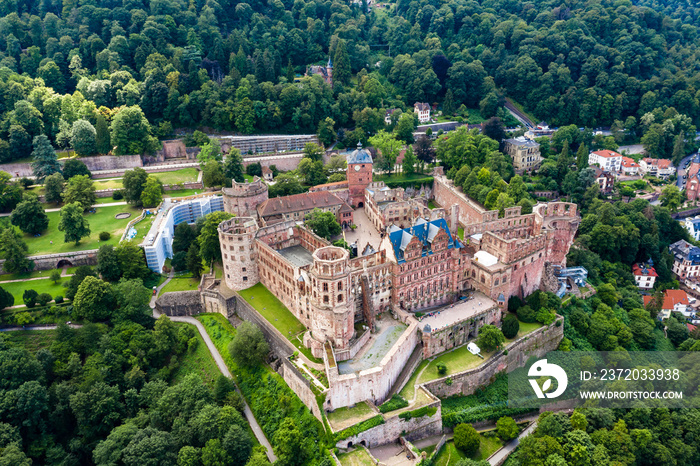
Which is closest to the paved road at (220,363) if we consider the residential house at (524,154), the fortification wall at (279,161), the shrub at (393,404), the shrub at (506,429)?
the shrub at (393,404)

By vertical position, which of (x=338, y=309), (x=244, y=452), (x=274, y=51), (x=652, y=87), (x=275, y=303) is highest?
(x=274, y=51)

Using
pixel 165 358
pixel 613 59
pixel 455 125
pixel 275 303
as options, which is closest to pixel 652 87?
pixel 613 59

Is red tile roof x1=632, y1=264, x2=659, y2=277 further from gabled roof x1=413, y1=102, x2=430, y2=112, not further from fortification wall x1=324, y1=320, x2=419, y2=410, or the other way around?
gabled roof x1=413, y1=102, x2=430, y2=112

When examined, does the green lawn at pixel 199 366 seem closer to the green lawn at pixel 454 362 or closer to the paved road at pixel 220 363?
the paved road at pixel 220 363

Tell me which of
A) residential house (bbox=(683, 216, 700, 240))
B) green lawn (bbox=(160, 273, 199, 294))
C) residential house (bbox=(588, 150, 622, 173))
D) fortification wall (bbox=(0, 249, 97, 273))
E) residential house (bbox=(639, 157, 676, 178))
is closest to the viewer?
green lawn (bbox=(160, 273, 199, 294))

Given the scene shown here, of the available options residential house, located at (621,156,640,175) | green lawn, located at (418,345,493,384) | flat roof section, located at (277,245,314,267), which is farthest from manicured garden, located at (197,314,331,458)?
residential house, located at (621,156,640,175)

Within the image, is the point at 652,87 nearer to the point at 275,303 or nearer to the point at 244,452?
the point at 275,303

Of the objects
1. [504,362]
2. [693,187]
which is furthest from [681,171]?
[504,362]
